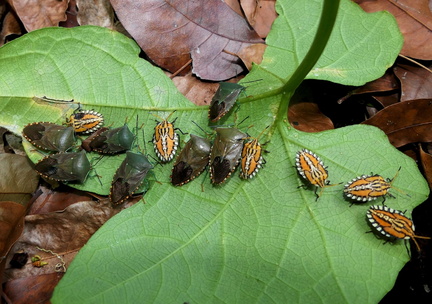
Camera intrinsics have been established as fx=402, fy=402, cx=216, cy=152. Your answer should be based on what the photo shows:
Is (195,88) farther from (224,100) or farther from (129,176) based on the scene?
(129,176)

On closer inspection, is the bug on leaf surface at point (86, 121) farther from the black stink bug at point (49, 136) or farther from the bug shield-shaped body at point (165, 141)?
the bug shield-shaped body at point (165, 141)

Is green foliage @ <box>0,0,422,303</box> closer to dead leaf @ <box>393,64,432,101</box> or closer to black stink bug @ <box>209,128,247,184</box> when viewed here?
black stink bug @ <box>209,128,247,184</box>

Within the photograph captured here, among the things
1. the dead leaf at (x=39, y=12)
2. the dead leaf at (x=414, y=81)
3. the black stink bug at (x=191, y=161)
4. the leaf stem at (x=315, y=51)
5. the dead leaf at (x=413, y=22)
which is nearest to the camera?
the leaf stem at (x=315, y=51)

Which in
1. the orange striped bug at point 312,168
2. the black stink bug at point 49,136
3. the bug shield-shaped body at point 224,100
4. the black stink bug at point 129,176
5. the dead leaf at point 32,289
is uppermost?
the bug shield-shaped body at point 224,100

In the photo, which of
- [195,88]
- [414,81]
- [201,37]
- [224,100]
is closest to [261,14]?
[201,37]

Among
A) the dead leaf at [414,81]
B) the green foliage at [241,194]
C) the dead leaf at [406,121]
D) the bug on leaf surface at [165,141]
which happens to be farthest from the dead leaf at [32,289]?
the dead leaf at [414,81]

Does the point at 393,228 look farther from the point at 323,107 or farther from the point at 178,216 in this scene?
the point at 178,216

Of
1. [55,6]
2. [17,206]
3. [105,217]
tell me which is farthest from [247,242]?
[55,6]
